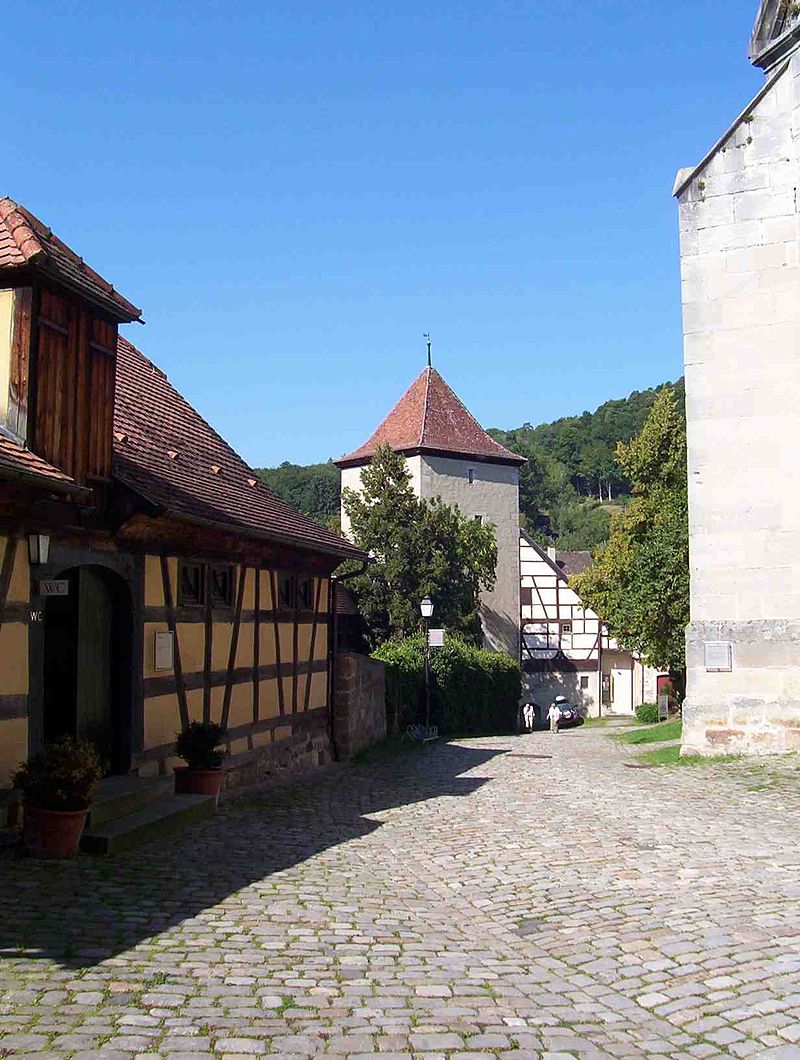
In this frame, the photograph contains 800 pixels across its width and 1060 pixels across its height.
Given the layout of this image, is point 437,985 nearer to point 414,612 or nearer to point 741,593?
point 741,593

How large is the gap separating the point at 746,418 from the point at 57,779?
38.7ft

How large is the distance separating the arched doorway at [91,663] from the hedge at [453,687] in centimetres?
1413

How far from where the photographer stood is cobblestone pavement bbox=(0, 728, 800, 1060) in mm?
5027

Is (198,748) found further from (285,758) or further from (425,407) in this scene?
(425,407)

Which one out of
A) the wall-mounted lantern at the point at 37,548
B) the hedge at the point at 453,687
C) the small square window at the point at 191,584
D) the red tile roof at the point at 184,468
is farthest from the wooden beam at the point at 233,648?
the hedge at the point at 453,687

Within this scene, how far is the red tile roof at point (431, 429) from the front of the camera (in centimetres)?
4806

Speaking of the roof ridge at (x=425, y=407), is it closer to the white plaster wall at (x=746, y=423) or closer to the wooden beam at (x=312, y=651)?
the wooden beam at (x=312, y=651)

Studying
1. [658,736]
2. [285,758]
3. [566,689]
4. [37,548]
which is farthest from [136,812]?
[566,689]

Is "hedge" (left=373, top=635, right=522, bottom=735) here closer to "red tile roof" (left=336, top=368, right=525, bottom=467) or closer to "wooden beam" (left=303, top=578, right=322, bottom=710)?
"wooden beam" (left=303, top=578, right=322, bottom=710)

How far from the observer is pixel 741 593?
16.1 metres

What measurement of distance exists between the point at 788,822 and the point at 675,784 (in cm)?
335

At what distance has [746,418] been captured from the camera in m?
16.4

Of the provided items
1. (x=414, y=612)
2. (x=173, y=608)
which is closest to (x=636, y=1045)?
(x=173, y=608)

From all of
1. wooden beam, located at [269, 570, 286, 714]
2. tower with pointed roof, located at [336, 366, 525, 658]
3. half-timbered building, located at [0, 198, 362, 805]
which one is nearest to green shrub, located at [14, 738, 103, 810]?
half-timbered building, located at [0, 198, 362, 805]
